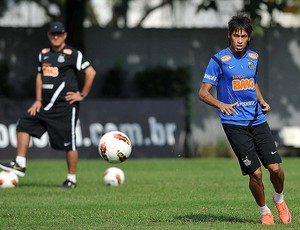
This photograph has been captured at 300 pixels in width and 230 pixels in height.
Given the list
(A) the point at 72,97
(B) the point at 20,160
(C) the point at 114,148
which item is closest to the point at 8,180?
(B) the point at 20,160

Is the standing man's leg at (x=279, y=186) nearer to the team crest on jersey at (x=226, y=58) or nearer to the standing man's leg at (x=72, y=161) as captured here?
the team crest on jersey at (x=226, y=58)

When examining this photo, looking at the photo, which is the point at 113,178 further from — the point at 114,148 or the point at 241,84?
the point at 241,84

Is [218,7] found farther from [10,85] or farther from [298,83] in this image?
[10,85]

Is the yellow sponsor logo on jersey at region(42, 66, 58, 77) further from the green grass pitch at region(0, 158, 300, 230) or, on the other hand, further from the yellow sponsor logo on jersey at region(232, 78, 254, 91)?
the yellow sponsor logo on jersey at region(232, 78, 254, 91)

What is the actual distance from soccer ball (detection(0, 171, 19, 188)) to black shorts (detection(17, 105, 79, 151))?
66 cm

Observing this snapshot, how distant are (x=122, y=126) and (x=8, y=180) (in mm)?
7989

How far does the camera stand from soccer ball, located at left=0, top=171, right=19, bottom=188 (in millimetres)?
13847

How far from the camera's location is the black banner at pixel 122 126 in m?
21.3

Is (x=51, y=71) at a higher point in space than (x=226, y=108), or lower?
lower

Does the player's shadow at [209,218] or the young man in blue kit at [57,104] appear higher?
the young man in blue kit at [57,104]

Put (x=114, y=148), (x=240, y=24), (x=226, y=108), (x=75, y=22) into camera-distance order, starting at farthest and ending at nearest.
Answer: (x=75, y=22) → (x=114, y=148) → (x=226, y=108) → (x=240, y=24)

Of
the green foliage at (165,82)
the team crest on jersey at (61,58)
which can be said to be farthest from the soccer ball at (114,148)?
the green foliage at (165,82)

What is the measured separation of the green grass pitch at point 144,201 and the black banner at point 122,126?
3.32 metres

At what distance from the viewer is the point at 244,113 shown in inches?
379
